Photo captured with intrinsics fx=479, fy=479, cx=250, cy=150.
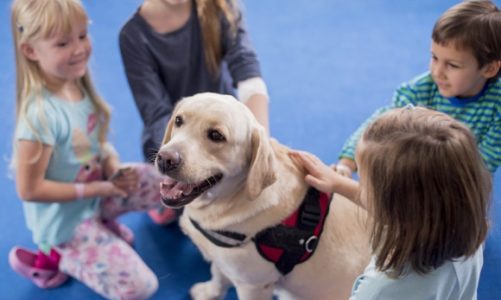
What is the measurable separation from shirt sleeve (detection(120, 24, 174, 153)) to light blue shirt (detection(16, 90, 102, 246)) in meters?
0.19

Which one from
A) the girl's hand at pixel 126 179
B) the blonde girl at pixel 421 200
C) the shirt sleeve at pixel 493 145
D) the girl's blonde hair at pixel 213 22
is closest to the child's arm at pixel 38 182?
the girl's hand at pixel 126 179

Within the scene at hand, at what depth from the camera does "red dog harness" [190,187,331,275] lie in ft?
4.07

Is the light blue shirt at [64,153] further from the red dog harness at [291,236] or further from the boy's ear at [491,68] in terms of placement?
the boy's ear at [491,68]

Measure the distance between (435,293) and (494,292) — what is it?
936mm

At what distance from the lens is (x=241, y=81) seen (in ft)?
5.97

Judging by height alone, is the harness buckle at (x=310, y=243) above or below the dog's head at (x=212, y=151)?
below

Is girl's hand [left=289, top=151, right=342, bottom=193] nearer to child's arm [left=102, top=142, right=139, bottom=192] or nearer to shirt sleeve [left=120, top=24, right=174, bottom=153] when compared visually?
shirt sleeve [left=120, top=24, right=174, bottom=153]

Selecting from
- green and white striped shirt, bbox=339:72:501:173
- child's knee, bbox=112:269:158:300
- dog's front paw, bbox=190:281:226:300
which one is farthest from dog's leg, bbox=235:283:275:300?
green and white striped shirt, bbox=339:72:501:173

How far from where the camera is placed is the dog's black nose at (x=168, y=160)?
1.08 m

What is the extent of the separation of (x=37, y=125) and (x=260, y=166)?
77 centimetres

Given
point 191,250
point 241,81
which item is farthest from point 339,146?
point 191,250

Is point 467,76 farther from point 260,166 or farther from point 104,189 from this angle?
point 104,189

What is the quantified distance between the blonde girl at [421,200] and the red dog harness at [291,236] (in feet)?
0.96

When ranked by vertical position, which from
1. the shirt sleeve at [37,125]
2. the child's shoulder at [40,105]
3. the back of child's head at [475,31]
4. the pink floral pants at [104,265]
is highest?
the back of child's head at [475,31]
